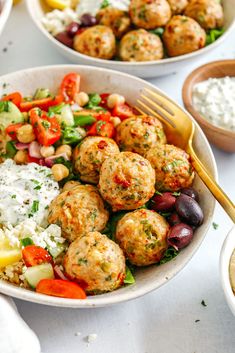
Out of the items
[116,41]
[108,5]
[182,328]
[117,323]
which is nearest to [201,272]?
[182,328]

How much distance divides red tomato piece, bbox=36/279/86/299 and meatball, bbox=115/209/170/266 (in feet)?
1.25

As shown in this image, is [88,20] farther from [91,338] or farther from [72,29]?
[91,338]

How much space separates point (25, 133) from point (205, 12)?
2.01m

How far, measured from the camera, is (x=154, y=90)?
407 centimetres

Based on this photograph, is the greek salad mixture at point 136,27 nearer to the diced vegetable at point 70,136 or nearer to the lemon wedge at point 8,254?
the diced vegetable at point 70,136

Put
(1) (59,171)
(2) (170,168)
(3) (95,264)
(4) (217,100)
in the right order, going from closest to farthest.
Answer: (3) (95,264) → (2) (170,168) → (1) (59,171) → (4) (217,100)

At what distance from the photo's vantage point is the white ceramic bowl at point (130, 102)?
3.02 metres

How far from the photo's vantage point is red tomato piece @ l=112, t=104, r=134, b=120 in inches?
159

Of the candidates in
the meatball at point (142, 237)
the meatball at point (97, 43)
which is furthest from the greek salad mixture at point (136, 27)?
the meatball at point (142, 237)

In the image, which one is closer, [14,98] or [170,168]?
[170,168]

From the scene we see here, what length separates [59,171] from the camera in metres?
3.66

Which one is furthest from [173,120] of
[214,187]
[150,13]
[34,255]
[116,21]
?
[34,255]

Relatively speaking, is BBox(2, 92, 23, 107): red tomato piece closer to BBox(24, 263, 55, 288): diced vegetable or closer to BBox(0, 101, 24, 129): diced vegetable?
BBox(0, 101, 24, 129): diced vegetable

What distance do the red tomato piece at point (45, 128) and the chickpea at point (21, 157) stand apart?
0.45ft
